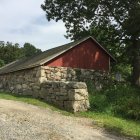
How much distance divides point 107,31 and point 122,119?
1509cm

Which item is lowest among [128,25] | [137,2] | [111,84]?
[111,84]

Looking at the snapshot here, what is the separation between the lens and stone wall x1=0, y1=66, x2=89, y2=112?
1811 centimetres

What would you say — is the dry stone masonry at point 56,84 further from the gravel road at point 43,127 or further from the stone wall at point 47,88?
the gravel road at point 43,127

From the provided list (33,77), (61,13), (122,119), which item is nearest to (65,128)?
(122,119)

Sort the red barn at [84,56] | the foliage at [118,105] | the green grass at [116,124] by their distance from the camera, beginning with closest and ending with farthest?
the green grass at [116,124] < the foliage at [118,105] < the red barn at [84,56]

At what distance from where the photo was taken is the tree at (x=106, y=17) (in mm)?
27156

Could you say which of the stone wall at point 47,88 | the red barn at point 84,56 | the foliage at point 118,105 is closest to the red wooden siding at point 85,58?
the red barn at point 84,56

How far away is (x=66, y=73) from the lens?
25.4 m

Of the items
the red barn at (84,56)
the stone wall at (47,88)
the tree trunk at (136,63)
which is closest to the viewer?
the stone wall at (47,88)

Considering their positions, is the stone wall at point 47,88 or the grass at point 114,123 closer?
the grass at point 114,123

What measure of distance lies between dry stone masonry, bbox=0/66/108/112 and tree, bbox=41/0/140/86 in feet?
12.1

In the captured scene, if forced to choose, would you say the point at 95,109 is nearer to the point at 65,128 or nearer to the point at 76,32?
the point at 65,128

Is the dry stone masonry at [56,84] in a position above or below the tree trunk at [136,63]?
below

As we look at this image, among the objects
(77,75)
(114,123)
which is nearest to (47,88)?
(77,75)
